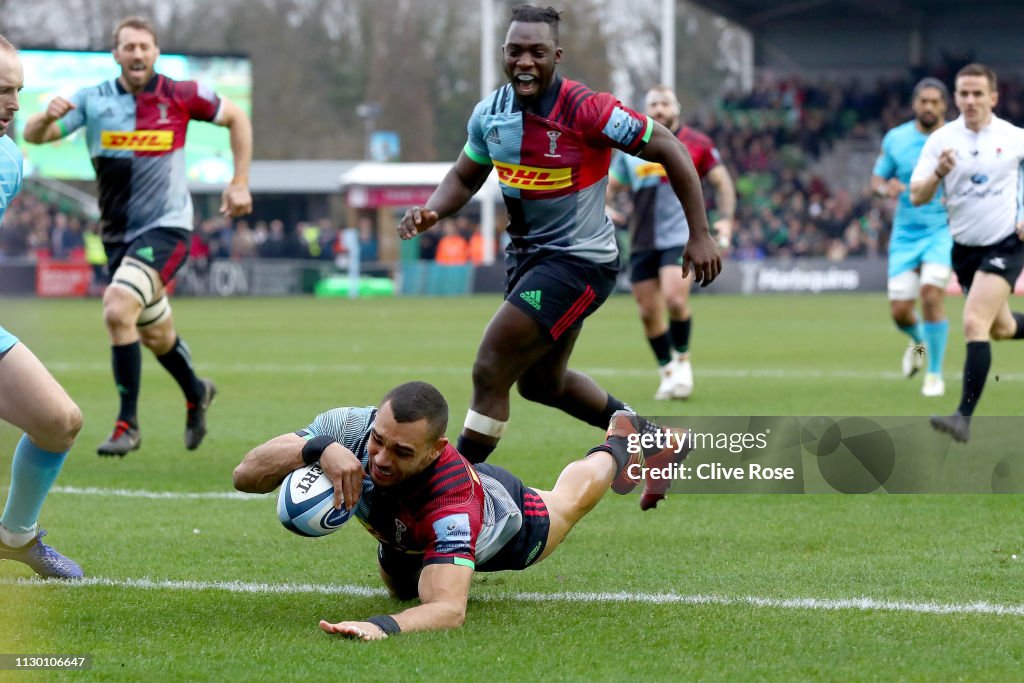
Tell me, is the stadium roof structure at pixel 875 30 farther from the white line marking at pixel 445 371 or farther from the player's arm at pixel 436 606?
the player's arm at pixel 436 606

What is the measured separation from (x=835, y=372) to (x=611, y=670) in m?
10.2

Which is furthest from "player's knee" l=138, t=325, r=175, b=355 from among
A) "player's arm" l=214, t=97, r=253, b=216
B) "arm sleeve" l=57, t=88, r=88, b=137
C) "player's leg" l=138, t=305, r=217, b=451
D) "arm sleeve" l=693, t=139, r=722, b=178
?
"arm sleeve" l=693, t=139, r=722, b=178

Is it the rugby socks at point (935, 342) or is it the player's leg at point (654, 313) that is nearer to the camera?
the rugby socks at point (935, 342)

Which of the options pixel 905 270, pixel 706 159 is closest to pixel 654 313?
pixel 706 159

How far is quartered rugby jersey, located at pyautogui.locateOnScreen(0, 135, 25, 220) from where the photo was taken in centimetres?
548

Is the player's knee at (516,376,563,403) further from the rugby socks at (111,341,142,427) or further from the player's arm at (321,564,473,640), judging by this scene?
the rugby socks at (111,341,142,427)

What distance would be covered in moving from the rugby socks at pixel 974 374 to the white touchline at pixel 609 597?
4034 mm

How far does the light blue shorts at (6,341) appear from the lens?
533 cm

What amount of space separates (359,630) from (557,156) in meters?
2.55

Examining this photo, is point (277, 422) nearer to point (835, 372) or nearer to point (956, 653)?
point (835, 372)

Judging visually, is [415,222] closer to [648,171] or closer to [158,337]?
[158,337]

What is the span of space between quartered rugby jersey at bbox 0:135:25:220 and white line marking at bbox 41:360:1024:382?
8.77m

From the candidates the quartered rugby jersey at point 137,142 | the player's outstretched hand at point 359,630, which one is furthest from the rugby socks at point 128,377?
the player's outstretched hand at point 359,630

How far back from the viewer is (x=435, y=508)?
4.86 meters
